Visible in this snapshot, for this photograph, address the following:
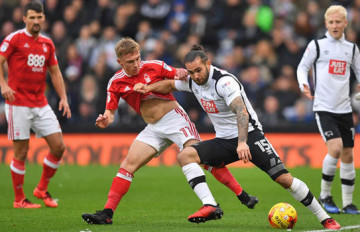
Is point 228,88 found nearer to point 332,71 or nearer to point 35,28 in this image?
point 332,71

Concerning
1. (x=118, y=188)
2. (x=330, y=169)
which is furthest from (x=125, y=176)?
(x=330, y=169)

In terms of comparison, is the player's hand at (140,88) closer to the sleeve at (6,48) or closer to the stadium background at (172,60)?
the sleeve at (6,48)

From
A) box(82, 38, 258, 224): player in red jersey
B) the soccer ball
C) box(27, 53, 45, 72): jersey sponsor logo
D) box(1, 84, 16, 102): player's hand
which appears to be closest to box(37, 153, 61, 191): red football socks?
box(1, 84, 16, 102): player's hand

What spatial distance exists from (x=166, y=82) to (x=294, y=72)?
10.3 m

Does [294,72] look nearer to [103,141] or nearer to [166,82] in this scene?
[103,141]

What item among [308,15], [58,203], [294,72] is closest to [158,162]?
[294,72]

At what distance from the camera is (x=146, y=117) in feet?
31.2

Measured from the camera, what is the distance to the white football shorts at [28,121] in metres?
11.1

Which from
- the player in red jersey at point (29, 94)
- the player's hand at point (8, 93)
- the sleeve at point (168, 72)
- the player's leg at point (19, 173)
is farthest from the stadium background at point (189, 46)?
the sleeve at point (168, 72)

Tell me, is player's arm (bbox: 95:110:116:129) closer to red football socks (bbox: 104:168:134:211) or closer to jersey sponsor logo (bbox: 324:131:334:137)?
red football socks (bbox: 104:168:134:211)

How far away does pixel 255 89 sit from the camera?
60.5 ft

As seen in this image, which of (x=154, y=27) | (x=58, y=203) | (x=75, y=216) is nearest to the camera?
(x=75, y=216)

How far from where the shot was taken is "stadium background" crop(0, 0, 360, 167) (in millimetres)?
18188

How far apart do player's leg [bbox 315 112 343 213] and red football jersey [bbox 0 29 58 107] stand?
433 centimetres
